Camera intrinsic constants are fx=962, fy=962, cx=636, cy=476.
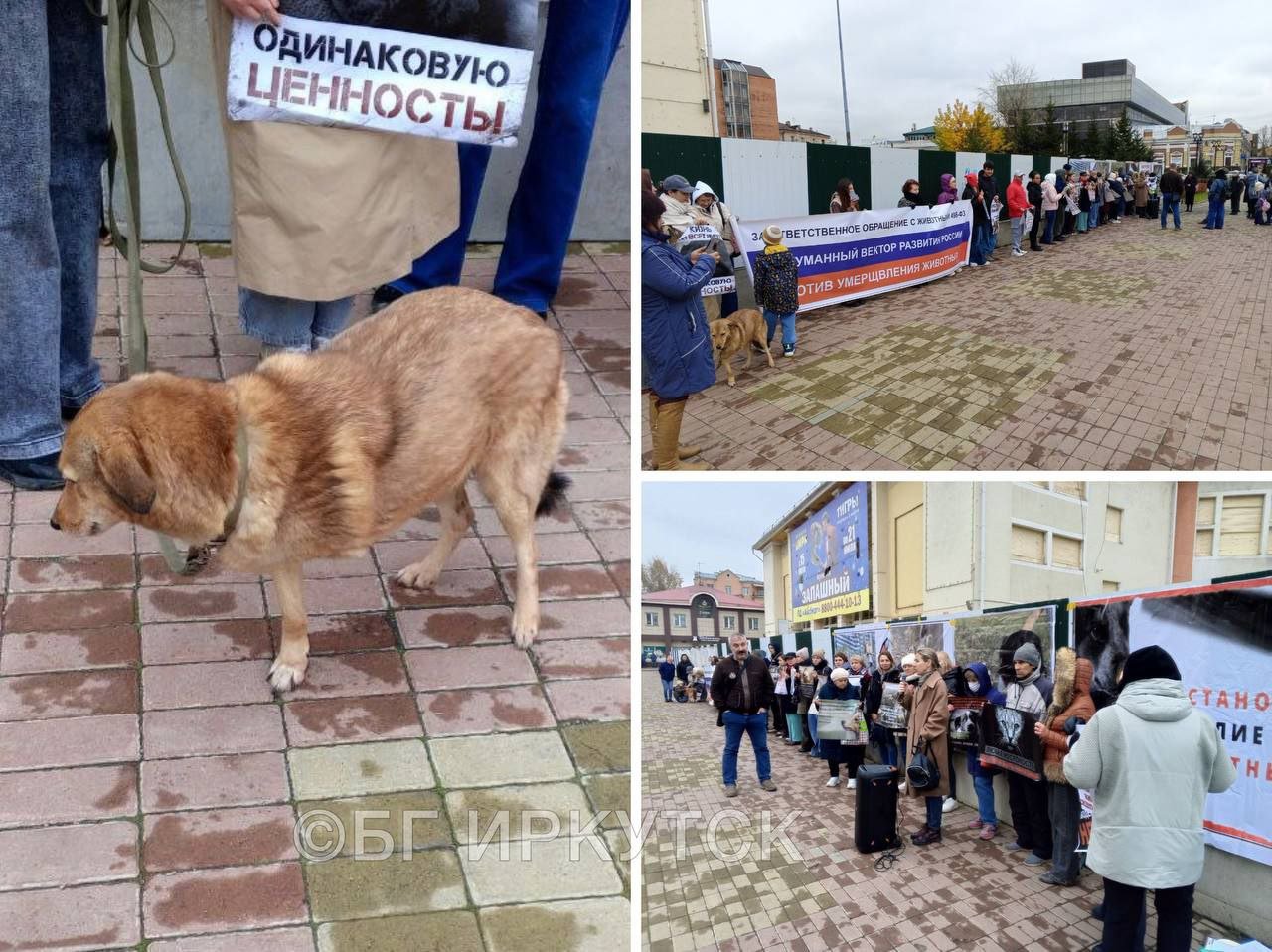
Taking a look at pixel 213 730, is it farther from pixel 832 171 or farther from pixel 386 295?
pixel 832 171

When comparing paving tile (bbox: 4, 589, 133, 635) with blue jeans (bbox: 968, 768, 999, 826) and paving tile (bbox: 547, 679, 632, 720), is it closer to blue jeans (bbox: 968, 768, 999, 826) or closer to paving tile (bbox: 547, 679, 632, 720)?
paving tile (bbox: 547, 679, 632, 720)

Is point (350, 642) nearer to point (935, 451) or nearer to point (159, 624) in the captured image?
point (159, 624)

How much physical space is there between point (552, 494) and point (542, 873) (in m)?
1.78

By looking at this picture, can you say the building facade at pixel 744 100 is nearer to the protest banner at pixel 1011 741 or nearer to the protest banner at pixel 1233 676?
the protest banner at pixel 1011 741

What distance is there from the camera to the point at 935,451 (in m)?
7.36

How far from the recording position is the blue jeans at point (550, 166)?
18.9 ft

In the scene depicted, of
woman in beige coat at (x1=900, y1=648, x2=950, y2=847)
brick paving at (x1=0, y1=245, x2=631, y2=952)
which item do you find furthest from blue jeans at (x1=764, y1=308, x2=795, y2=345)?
brick paving at (x1=0, y1=245, x2=631, y2=952)

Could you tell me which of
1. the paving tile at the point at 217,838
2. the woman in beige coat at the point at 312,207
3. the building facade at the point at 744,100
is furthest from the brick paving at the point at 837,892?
the building facade at the point at 744,100

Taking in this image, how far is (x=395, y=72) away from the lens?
162 inches

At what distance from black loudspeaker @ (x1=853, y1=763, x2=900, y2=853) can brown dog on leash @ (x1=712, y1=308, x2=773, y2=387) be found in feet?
12.7

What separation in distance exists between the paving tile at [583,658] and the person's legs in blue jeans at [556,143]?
10.2 ft

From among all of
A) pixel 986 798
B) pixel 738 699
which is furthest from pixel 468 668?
pixel 738 699

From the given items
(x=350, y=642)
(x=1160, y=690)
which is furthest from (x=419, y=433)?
(x=1160, y=690)

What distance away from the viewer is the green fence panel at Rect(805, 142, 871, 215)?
1223 centimetres
